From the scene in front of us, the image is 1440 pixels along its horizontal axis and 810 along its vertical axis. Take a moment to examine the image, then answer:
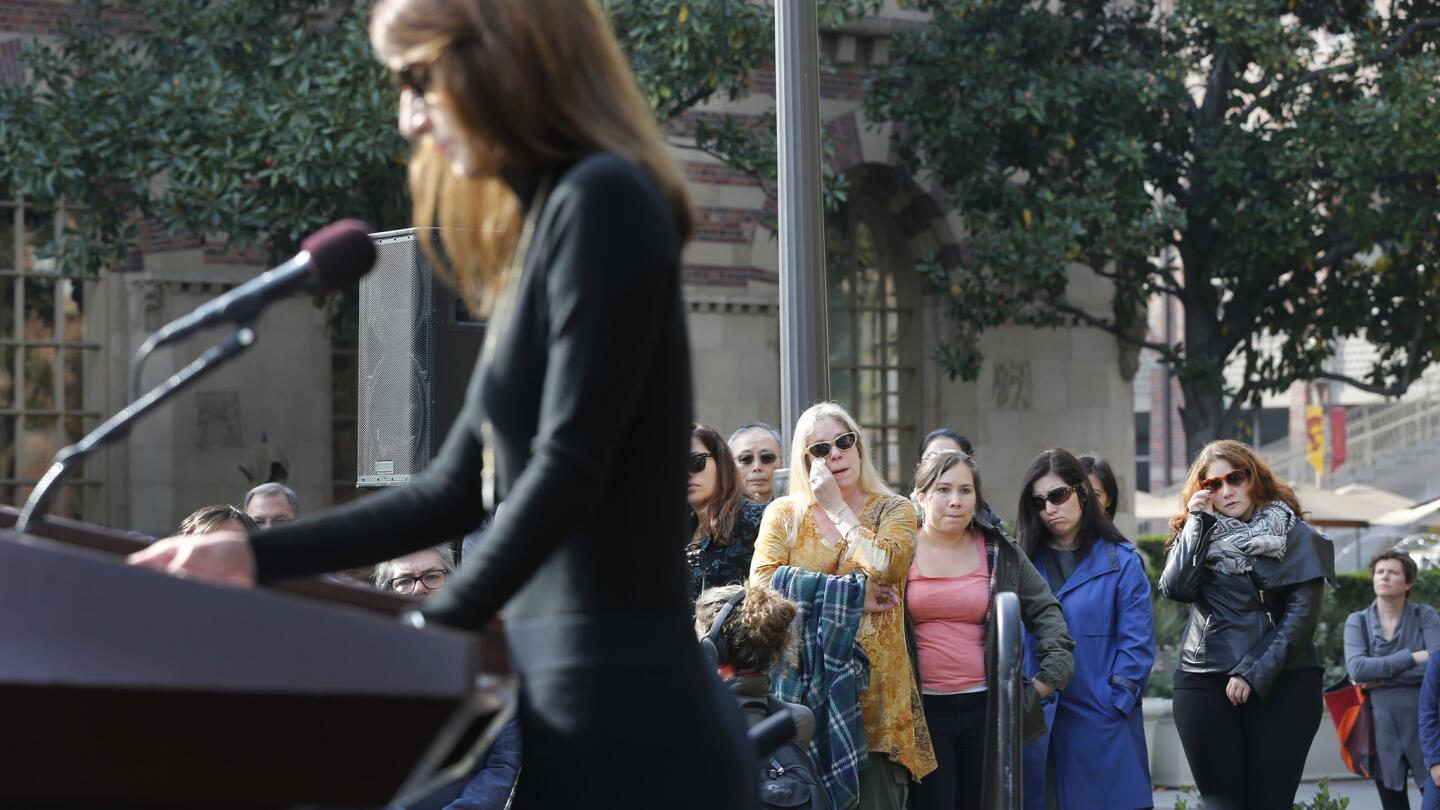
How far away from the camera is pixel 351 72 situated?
47.3 feet

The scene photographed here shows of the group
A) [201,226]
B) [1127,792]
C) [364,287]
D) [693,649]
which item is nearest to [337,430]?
[201,226]

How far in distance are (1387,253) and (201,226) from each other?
38.9 feet

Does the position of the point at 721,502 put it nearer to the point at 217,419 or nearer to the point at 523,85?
the point at 523,85

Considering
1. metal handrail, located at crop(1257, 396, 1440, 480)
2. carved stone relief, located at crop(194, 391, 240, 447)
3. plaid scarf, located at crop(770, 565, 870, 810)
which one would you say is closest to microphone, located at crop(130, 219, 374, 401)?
plaid scarf, located at crop(770, 565, 870, 810)

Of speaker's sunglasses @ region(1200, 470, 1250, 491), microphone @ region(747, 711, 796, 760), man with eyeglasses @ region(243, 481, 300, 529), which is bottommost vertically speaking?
microphone @ region(747, 711, 796, 760)

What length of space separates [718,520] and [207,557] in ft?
18.2

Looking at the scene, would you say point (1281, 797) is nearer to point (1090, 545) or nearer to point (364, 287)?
point (1090, 545)

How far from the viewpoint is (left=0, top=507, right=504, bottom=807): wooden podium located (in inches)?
53.5

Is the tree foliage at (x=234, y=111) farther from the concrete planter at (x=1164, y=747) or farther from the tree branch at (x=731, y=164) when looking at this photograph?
the concrete planter at (x=1164, y=747)

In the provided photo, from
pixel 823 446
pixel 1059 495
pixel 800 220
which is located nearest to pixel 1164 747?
pixel 1059 495

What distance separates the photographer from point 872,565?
6742 mm

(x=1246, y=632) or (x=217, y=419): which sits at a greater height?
(x=217, y=419)

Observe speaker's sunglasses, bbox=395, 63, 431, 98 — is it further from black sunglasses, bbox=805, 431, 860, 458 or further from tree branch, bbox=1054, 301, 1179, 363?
tree branch, bbox=1054, 301, 1179, 363

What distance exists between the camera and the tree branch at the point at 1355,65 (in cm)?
1831
